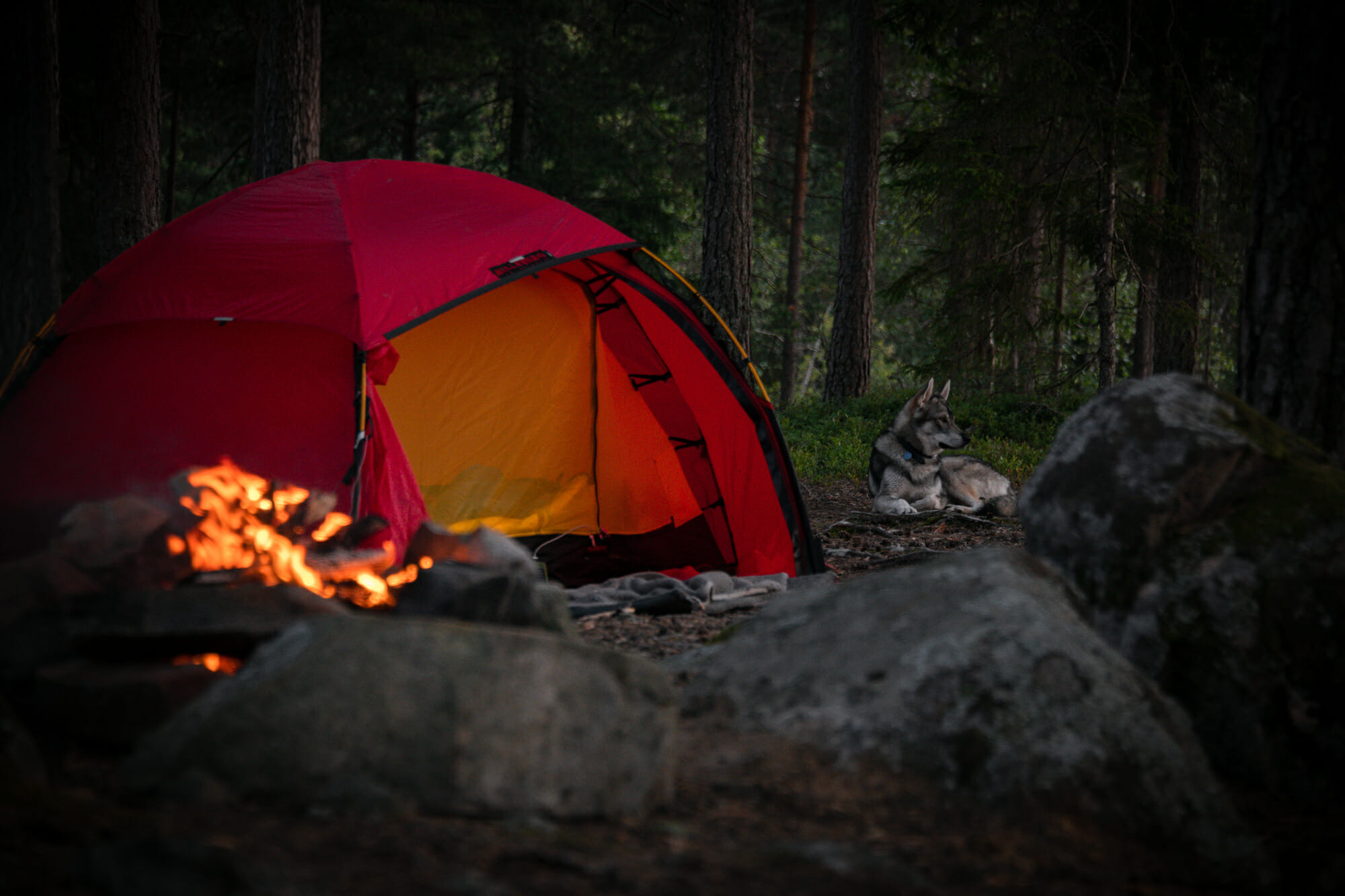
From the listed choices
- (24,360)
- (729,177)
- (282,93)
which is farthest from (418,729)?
(729,177)

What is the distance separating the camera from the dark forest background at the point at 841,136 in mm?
3961

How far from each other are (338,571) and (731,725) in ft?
5.16

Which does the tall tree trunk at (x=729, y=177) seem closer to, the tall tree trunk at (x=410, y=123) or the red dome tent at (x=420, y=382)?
the red dome tent at (x=420, y=382)

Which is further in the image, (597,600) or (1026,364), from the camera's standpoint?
(1026,364)

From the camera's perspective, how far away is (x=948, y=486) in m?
8.43

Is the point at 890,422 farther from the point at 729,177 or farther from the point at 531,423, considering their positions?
the point at 531,423

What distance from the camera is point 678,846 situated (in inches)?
82.8

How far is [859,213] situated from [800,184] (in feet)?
13.6

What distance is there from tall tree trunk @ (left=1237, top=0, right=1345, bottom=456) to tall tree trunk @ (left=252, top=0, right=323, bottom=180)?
23.7 ft

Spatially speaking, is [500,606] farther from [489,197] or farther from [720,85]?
[720,85]

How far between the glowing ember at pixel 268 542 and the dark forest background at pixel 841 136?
3.23m

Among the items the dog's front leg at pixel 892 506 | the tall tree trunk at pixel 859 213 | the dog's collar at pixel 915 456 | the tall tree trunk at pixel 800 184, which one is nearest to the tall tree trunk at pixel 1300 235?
the dog's front leg at pixel 892 506

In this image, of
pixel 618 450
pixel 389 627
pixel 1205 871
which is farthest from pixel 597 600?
pixel 1205 871

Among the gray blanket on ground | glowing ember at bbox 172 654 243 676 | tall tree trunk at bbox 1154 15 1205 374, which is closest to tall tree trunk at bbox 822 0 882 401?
tall tree trunk at bbox 1154 15 1205 374
